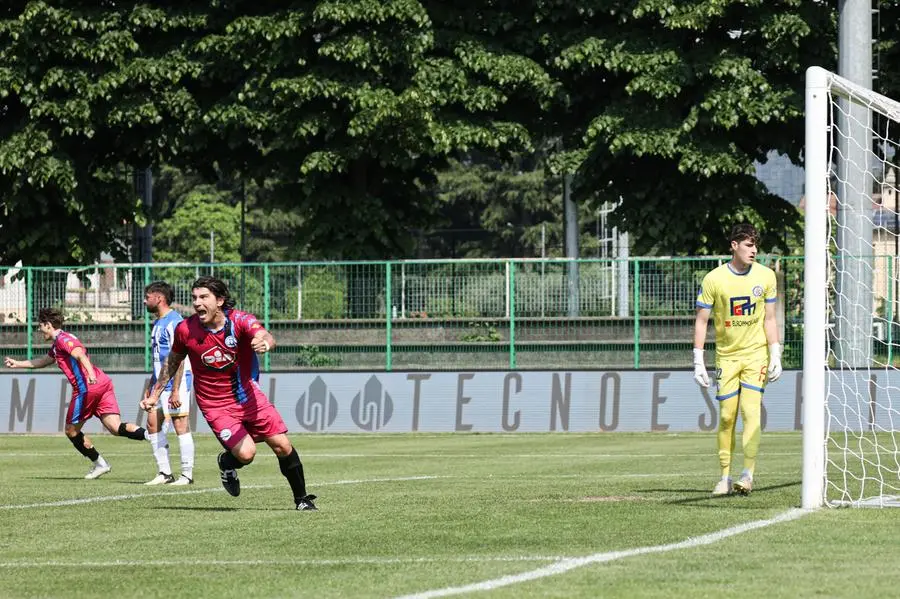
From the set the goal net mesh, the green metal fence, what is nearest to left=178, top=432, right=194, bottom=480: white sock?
the goal net mesh

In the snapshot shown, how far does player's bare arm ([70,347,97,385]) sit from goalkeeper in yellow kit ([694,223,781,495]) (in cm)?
718

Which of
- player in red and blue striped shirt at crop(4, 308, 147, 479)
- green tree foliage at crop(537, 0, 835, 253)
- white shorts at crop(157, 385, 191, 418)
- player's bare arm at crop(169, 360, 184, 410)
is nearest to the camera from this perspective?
player's bare arm at crop(169, 360, 184, 410)

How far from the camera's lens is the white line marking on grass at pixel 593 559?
7113mm

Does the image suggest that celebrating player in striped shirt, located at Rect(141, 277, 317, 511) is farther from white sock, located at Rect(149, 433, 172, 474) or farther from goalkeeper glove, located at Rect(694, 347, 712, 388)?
white sock, located at Rect(149, 433, 172, 474)

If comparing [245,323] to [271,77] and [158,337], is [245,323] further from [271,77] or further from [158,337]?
[271,77]

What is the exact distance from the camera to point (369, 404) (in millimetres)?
26750

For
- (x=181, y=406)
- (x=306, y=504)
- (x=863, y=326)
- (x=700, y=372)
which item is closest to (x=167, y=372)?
(x=306, y=504)

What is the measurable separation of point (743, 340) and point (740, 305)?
0.27m

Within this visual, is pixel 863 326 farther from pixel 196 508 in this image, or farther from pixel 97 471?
pixel 196 508

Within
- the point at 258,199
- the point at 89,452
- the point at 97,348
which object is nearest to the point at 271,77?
the point at 97,348

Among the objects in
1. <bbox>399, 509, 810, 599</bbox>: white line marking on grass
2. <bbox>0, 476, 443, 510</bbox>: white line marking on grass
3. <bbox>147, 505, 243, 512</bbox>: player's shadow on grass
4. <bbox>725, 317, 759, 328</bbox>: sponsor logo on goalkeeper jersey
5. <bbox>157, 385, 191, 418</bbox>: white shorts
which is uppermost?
<bbox>725, 317, 759, 328</bbox>: sponsor logo on goalkeeper jersey

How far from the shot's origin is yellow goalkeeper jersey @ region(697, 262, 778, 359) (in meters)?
11.9

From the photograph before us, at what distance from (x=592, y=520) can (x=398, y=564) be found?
7.64ft

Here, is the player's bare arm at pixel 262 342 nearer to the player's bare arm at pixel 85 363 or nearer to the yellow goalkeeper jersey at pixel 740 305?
the yellow goalkeeper jersey at pixel 740 305
